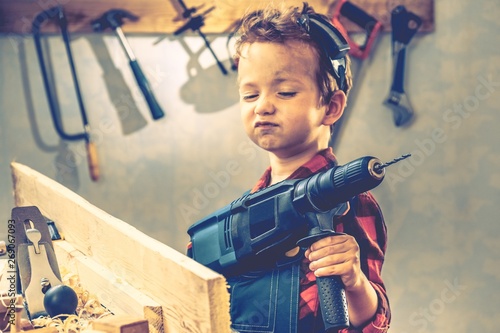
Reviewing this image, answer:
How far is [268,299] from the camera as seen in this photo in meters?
0.86

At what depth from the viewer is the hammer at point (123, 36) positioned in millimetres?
1610

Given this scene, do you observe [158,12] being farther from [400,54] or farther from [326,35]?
[326,35]

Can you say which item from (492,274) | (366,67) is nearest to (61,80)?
(366,67)

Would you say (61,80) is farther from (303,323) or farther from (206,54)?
(303,323)

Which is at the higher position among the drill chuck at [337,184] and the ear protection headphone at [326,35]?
the ear protection headphone at [326,35]

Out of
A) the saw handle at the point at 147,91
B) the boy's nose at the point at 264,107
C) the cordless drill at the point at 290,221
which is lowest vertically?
the cordless drill at the point at 290,221

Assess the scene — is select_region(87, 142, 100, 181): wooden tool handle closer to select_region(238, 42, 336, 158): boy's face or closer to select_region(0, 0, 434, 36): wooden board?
select_region(0, 0, 434, 36): wooden board

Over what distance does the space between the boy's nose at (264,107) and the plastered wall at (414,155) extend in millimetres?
878

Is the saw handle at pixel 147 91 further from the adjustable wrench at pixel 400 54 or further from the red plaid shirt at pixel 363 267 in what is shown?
the red plaid shirt at pixel 363 267

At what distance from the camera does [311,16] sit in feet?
2.86

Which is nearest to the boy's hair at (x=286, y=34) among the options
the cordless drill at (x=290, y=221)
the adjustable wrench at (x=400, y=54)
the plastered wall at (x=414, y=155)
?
the cordless drill at (x=290, y=221)

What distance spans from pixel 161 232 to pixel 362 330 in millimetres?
929

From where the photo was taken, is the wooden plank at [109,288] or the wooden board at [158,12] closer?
the wooden plank at [109,288]

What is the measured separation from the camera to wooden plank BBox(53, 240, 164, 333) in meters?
0.78
